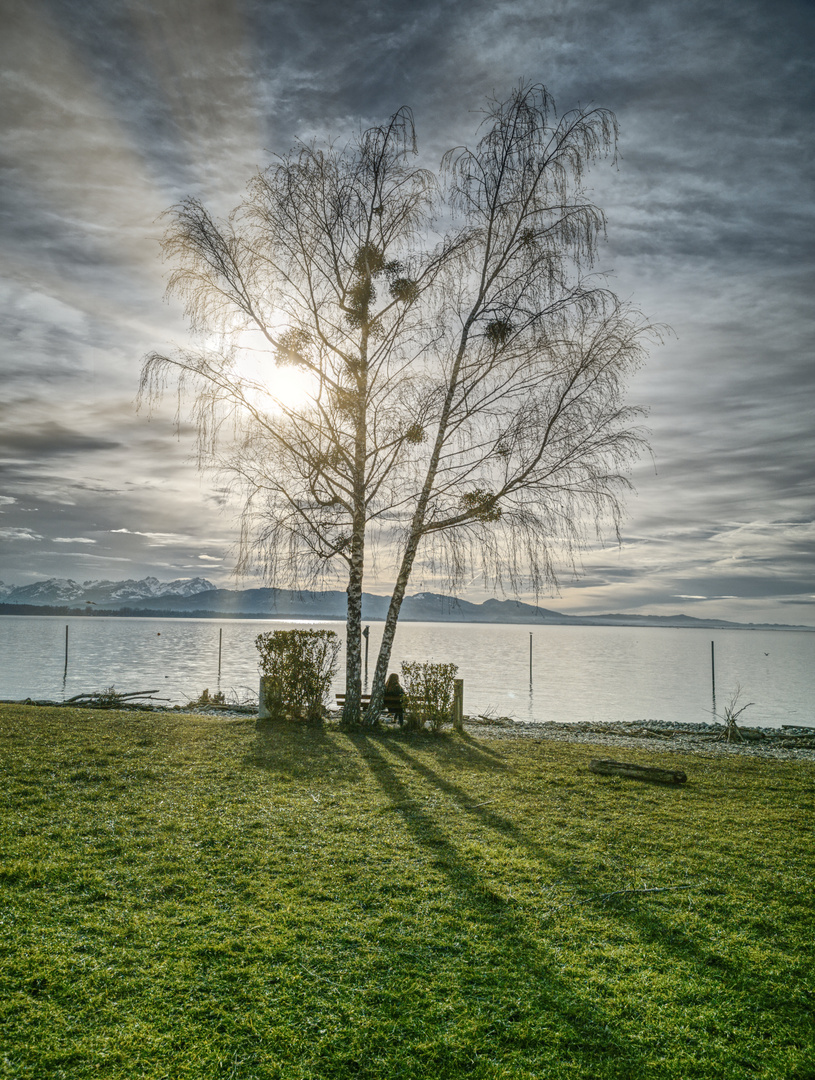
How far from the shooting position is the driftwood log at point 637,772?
8.81 metres

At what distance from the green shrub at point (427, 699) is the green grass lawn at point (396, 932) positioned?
227 inches

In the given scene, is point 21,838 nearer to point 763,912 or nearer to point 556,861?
point 556,861

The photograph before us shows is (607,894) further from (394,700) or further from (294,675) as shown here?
(294,675)

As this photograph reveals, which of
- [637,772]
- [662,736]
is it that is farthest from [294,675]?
[662,736]

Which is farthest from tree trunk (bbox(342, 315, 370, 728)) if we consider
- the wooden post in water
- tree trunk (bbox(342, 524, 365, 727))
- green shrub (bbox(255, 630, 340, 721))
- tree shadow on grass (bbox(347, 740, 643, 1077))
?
tree shadow on grass (bbox(347, 740, 643, 1077))

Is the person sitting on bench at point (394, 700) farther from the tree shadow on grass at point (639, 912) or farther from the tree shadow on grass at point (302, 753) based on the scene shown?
the tree shadow on grass at point (639, 912)

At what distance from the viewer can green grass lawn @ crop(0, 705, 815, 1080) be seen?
297cm

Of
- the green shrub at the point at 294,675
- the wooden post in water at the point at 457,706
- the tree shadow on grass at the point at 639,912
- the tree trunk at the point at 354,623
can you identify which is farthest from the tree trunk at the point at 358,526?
the tree shadow on grass at the point at 639,912

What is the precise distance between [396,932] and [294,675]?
10.2 meters

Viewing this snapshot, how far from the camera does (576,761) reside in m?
10.5

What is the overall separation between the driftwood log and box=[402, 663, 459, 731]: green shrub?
4.55m

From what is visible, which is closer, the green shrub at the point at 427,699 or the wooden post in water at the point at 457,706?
the green shrub at the point at 427,699

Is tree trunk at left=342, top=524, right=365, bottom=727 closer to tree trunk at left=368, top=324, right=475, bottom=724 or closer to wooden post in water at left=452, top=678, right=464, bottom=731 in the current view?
tree trunk at left=368, top=324, right=475, bottom=724

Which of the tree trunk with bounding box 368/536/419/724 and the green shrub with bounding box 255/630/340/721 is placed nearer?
the tree trunk with bounding box 368/536/419/724
